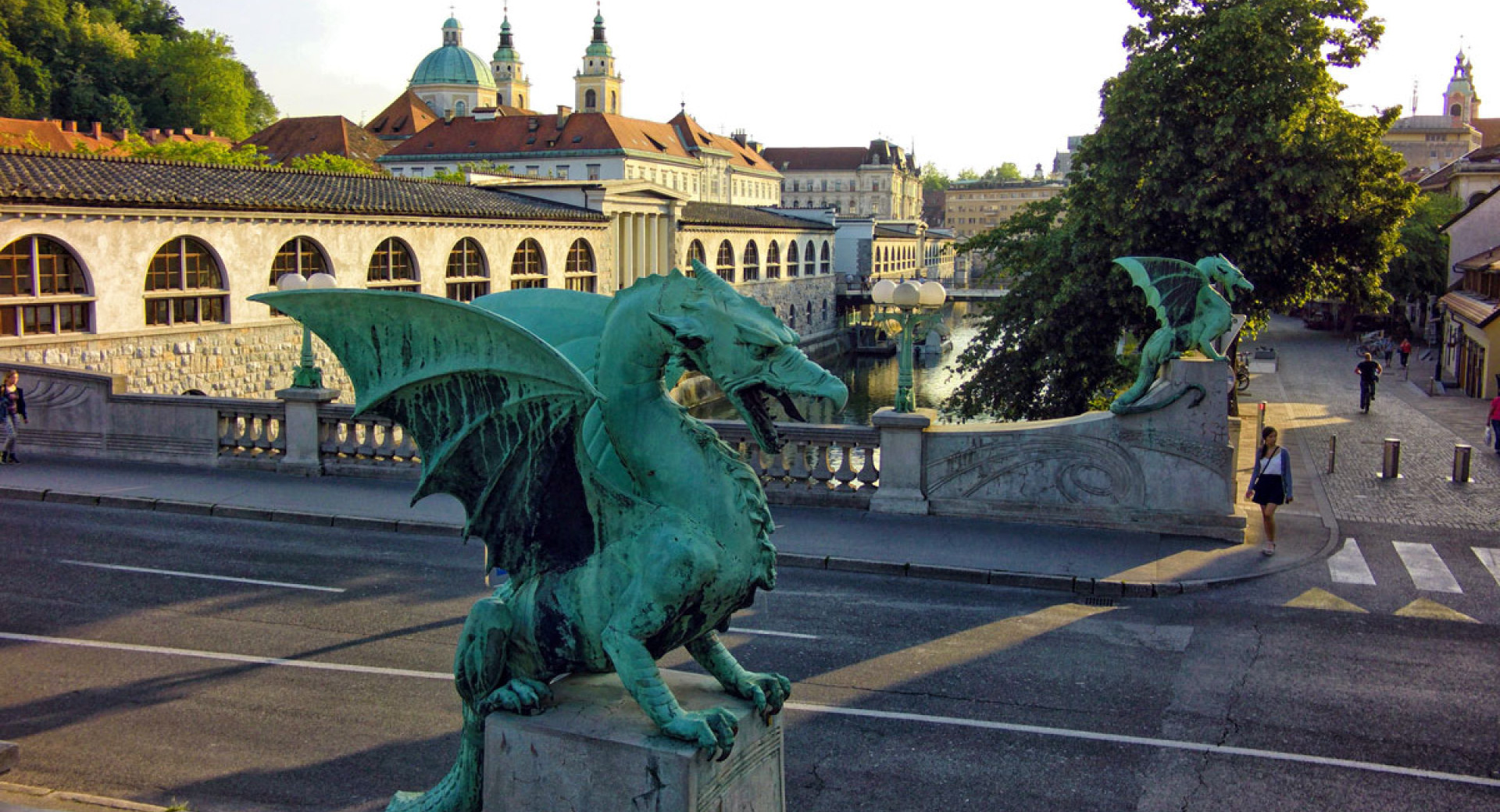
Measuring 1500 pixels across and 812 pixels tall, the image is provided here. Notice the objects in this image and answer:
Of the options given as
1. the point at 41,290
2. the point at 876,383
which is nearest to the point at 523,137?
the point at 876,383

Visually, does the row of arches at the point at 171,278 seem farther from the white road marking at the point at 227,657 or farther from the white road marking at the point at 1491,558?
the white road marking at the point at 1491,558

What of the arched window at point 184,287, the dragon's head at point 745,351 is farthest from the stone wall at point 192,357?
the dragon's head at point 745,351

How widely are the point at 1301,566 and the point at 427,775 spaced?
35.2 feet

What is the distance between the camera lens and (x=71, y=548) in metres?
14.1

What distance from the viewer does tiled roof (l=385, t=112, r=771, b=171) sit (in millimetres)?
103125

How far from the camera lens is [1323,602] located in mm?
12609

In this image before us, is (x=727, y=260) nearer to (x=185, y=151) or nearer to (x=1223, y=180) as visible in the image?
(x=185, y=151)

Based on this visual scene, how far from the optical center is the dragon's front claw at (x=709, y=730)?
410 centimetres

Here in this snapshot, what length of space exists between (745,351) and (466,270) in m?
39.7

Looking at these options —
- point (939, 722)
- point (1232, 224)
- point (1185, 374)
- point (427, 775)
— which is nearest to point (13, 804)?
point (427, 775)

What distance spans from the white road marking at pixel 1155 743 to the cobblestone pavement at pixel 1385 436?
10069mm

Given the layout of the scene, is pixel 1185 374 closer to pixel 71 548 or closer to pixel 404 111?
pixel 71 548

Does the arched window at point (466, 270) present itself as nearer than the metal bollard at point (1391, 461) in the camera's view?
No

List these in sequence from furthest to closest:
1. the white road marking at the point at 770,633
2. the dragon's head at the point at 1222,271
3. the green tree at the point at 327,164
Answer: the green tree at the point at 327,164 < the dragon's head at the point at 1222,271 < the white road marking at the point at 770,633
